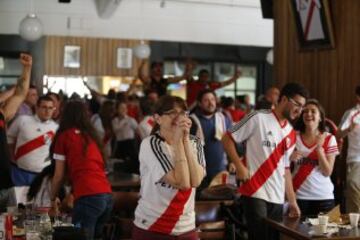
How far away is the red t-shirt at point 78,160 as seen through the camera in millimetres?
4207

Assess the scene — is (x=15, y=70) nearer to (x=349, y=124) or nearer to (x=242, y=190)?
(x=349, y=124)

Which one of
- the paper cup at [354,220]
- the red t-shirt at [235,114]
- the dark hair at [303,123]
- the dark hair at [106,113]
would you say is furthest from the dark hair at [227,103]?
the paper cup at [354,220]

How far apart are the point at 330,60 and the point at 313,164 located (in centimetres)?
263

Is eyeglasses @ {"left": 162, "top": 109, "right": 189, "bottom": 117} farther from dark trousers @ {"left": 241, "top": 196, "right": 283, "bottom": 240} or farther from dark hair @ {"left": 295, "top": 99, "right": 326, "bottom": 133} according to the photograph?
dark hair @ {"left": 295, "top": 99, "right": 326, "bottom": 133}

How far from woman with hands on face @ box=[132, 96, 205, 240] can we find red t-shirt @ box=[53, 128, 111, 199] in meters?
0.97

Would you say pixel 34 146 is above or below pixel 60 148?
below

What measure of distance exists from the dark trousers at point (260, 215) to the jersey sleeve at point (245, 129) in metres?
0.43

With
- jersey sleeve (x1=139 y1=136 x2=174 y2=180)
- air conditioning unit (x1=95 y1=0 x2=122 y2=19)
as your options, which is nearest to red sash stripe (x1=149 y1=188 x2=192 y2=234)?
jersey sleeve (x1=139 y1=136 x2=174 y2=180)

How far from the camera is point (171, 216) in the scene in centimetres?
326

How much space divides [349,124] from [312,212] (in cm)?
166

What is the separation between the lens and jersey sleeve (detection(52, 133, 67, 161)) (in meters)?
4.21

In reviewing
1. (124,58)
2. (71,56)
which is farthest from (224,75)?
(71,56)

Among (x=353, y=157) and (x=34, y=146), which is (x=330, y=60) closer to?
(x=353, y=157)

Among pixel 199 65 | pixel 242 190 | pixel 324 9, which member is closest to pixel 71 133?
pixel 242 190
